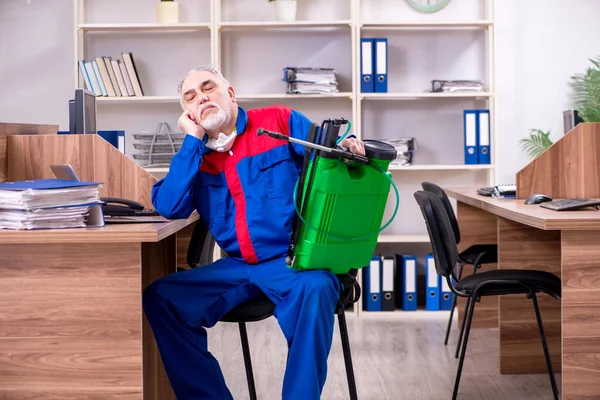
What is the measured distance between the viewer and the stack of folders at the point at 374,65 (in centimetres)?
488

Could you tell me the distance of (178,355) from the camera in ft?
7.93

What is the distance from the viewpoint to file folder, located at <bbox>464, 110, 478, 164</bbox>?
494 cm

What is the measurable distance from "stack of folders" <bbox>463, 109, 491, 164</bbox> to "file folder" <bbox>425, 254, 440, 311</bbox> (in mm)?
→ 670

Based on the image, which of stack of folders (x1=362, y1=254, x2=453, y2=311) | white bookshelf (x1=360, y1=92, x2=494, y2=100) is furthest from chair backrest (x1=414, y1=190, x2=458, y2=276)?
white bookshelf (x1=360, y1=92, x2=494, y2=100)

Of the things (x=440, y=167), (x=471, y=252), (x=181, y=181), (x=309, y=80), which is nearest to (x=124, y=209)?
(x=181, y=181)

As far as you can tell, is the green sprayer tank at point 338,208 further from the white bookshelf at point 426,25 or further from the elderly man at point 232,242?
the white bookshelf at point 426,25

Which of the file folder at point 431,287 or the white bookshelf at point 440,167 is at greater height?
the white bookshelf at point 440,167

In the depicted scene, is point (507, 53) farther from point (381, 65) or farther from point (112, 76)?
point (112, 76)

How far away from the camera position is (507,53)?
5.19 metres

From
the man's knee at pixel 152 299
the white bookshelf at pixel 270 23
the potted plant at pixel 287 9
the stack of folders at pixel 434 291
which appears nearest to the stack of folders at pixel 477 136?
the stack of folders at pixel 434 291

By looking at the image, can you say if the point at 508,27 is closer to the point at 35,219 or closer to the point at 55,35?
the point at 55,35

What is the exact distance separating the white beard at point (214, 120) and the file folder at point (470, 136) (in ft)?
8.76

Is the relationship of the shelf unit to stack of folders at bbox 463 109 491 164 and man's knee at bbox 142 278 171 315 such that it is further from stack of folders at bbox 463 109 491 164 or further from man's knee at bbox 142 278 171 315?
man's knee at bbox 142 278 171 315

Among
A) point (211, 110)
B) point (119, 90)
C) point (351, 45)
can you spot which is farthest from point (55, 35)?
point (211, 110)
